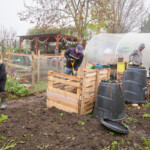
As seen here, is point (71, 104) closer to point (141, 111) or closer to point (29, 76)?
point (141, 111)

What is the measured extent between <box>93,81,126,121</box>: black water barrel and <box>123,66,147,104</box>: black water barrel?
164cm

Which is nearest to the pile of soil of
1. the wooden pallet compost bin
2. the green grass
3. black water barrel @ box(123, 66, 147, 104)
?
the wooden pallet compost bin

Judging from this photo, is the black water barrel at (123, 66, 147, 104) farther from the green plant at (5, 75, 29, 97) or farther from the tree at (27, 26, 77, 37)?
the tree at (27, 26, 77, 37)

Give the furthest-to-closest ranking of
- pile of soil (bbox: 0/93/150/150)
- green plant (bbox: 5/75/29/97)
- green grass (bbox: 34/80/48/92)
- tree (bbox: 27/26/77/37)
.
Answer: tree (bbox: 27/26/77/37), green grass (bbox: 34/80/48/92), green plant (bbox: 5/75/29/97), pile of soil (bbox: 0/93/150/150)

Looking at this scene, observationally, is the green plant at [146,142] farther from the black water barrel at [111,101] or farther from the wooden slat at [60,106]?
the wooden slat at [60,106]

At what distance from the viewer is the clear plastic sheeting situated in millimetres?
9462

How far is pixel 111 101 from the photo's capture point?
11.4ft

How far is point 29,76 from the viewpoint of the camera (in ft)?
24.1

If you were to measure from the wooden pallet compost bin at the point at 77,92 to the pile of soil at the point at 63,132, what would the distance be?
22 centimetres

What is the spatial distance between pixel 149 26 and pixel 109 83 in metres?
26.6

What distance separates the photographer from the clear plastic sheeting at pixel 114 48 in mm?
9462

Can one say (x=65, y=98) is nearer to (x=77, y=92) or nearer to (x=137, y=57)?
(x=77, y=92)

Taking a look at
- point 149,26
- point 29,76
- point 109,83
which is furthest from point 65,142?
point 149,26

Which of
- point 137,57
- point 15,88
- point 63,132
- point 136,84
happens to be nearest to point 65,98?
point 63,132
